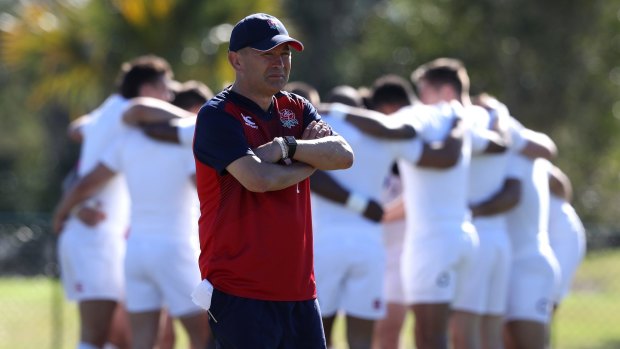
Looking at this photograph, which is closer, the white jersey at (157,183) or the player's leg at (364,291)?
the player's leg at (364,291)

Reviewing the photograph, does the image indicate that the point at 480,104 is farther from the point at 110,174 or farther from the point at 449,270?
the point at 110,174

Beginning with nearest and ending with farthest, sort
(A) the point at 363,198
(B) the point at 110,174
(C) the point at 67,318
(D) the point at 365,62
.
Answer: (A) the point at 363,198 < (B) the point at 110,174 < (C) the point at 67,318 < (D) the point at 365,62

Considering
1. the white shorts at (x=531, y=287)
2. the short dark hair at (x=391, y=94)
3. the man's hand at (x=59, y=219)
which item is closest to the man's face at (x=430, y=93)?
the short dark hair at (x=391, y=94)

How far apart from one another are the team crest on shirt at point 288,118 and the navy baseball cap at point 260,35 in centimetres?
34

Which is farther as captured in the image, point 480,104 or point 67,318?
point 67,318

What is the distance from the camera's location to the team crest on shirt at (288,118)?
5879 mm

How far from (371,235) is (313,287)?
2.70 m

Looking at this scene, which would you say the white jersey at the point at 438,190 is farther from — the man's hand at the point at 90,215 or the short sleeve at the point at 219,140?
the short sleeve at the point at 219,140

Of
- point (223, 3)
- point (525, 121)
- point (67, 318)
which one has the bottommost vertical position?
point (67, 318)

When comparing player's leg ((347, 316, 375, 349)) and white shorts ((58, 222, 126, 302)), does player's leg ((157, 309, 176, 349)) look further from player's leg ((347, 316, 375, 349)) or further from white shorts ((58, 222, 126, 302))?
player's leg ((347, 316, 375, 349))

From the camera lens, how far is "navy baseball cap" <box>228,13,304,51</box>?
5.65 m

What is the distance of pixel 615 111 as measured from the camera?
2606 cm

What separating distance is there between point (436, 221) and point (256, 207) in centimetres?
331

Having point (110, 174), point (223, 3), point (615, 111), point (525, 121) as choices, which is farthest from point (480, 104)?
point (615, 111)
